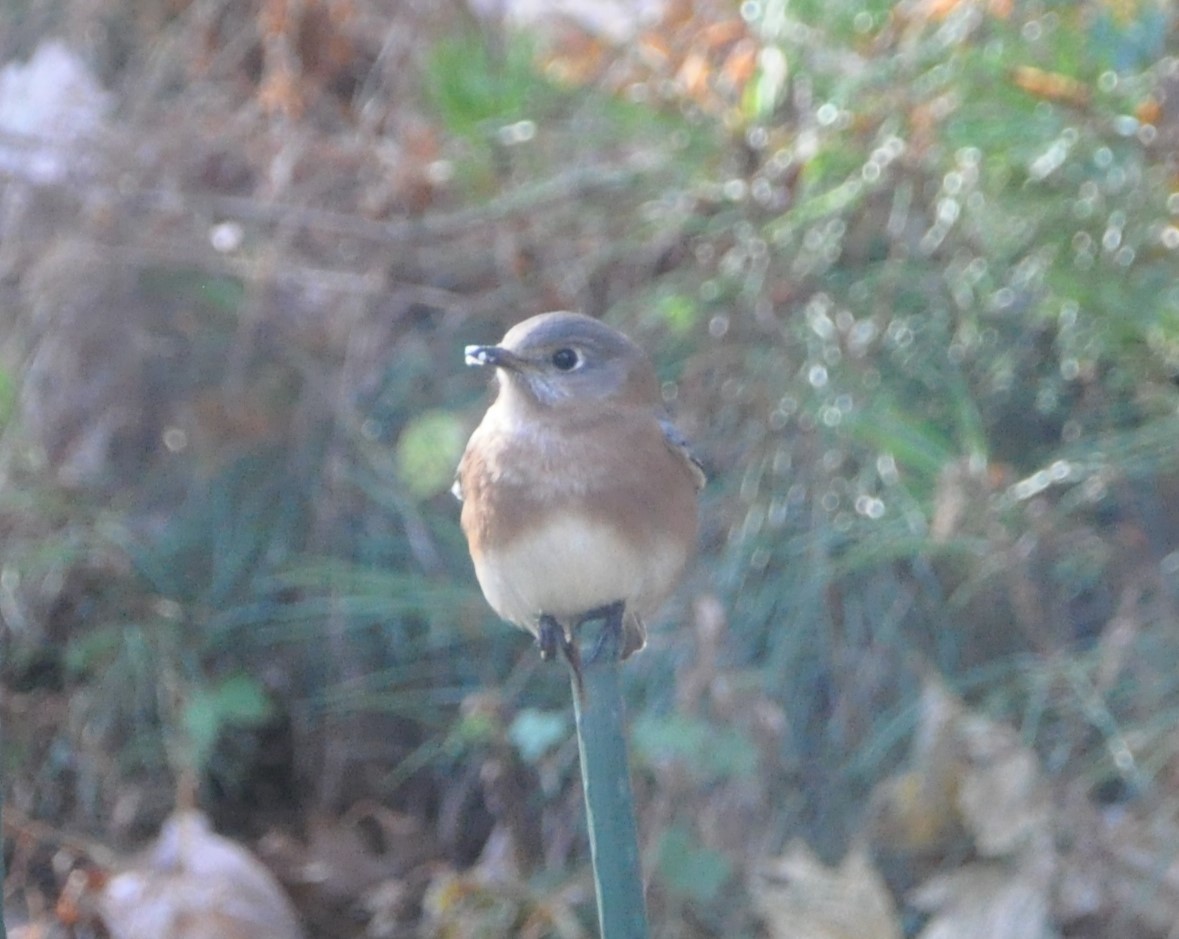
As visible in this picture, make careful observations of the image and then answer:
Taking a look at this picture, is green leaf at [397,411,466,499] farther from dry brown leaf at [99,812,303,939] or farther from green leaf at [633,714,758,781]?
dry brown leaf at [99,812,303,939]

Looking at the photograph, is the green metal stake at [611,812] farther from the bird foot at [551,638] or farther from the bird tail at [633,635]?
the bird tail at [633,635]

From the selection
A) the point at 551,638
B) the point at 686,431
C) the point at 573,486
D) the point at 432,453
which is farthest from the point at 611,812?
the point at 686,431

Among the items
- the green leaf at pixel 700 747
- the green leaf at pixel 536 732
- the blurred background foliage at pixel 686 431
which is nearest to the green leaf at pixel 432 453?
the blurred background foliage at pixel 686 431

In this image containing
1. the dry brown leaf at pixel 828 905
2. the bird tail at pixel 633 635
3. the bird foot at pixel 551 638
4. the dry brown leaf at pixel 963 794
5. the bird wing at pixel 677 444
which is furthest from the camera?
the dry brown leaf at pixel 963 794

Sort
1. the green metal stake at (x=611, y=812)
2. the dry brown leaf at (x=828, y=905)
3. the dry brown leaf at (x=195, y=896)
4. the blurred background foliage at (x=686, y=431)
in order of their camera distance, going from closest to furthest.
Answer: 1. the green metal stake at (x=611, y=812)
2. the dry brown leaf at (x=828, y=905)
3. the dry brown leaf at (x=195, y=896)
4. the blurred background foliage at (x=686, y=431)

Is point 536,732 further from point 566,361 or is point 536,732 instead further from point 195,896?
point 566,361

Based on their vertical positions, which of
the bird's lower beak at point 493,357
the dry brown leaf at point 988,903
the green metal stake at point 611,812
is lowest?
the green metal stake at point 611,812

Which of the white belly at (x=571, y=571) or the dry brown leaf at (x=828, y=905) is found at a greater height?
the white belly at (x=571, y=571)

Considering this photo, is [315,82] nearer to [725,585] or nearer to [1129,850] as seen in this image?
[725,585]
